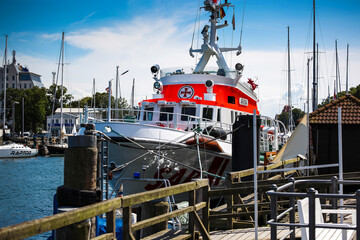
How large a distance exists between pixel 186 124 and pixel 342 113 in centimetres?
643

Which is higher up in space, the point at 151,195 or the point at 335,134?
the point at 335,134

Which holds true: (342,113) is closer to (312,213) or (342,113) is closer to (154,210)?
(154,210)

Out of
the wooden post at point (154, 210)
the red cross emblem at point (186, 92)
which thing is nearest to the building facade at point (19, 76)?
the red cross emblem at point (186, 92)

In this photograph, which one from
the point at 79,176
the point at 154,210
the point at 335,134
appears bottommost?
the point at 154,210

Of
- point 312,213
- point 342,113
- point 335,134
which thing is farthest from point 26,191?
point 312,213

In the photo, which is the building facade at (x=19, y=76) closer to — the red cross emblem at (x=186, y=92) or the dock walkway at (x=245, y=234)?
the red cross emblem at (x=186, y=92)

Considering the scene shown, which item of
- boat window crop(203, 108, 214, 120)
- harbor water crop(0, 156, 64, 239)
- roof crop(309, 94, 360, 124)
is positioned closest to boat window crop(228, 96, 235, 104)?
boat window crop(203, 108, 214, 120)

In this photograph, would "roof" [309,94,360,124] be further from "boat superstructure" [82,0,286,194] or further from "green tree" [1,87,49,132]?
"green tree" [1,87,49,132]

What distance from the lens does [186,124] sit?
1513cm

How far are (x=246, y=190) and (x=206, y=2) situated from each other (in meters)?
15.5

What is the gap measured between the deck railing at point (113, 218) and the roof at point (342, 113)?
426 inches

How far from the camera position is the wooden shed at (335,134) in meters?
16.4

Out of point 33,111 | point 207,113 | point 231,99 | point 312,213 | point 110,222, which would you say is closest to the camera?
point 312,213

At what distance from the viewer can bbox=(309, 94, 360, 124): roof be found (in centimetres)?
1633
